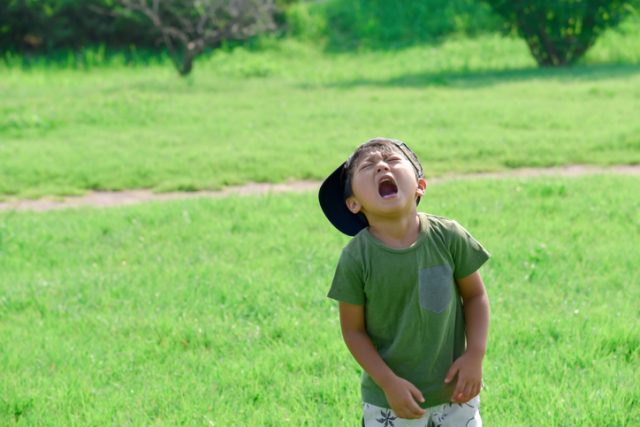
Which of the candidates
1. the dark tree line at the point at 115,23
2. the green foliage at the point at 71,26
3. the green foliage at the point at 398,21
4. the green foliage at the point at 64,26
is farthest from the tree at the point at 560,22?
the green foliage at the point at 64,26

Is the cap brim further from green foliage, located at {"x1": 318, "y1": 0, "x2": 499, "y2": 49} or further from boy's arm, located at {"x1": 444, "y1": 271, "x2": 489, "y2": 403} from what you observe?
green foliage, located at {"x1": 318, "y1": 0, "x2": 499, "y2": 49}

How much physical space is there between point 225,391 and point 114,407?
0.45 m

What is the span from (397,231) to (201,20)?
19641 mm

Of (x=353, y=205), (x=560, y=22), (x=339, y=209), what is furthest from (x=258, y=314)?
(x=560, y=22)

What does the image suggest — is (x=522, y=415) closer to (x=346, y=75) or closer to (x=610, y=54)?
(x=346, y=75)

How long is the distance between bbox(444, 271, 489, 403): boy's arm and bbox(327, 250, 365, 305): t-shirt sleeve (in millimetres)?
307

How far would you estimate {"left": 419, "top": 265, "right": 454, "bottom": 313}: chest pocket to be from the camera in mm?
2660

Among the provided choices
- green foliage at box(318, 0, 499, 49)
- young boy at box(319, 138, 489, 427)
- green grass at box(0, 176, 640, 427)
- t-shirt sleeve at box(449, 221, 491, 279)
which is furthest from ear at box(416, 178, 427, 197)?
green foliage at box(318, 0, 499, 49)

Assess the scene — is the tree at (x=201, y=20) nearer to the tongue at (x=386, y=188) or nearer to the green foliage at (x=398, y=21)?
the green foliage at (x=398, y=21)

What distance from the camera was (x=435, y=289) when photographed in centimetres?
267

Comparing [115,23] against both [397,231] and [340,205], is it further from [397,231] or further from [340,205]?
[397,231]

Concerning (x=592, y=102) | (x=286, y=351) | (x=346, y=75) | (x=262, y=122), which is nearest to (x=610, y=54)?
(x=346, y=75)

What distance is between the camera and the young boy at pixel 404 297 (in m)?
2.66

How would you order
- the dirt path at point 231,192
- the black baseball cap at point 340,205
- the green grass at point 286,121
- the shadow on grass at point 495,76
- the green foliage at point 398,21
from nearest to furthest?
1. the black baseball cap at point 340,205
2. the dirt path at point 231,192
3. the green grass at point 286,121
4. the shadow on grass at point 495,76
5. the green foliage at point 398,21
